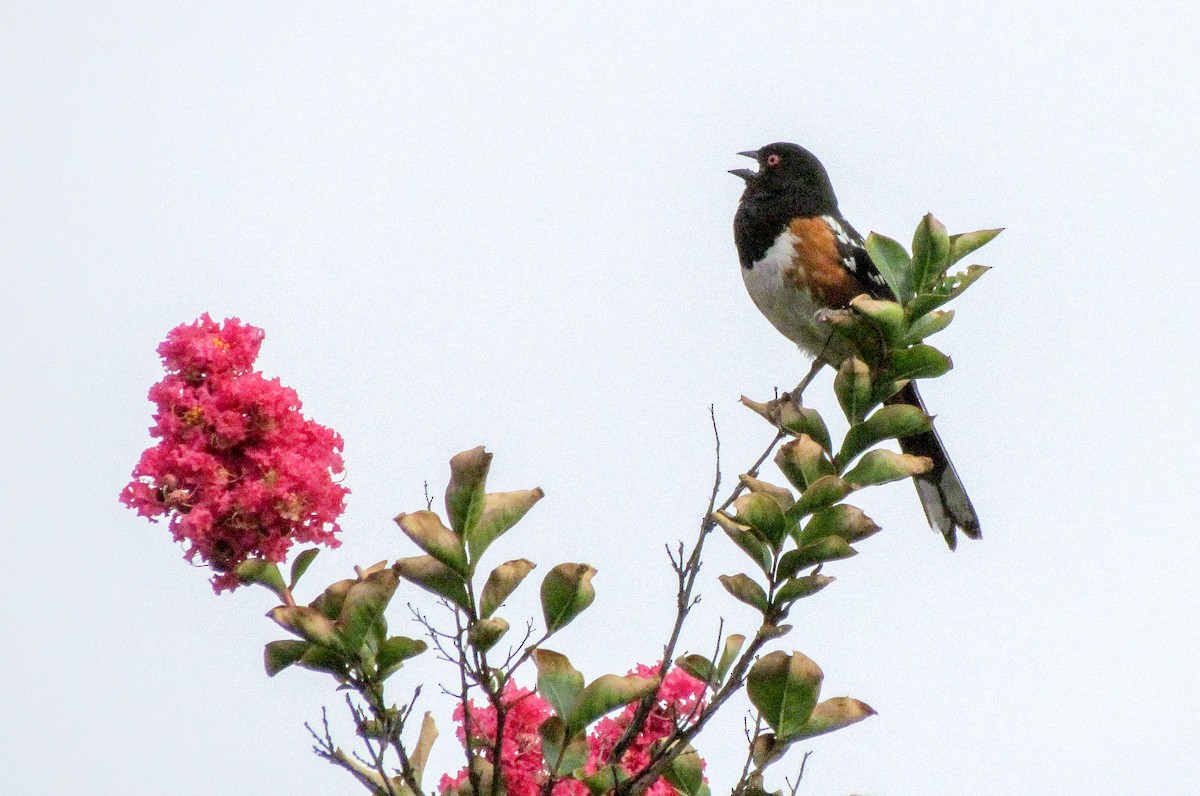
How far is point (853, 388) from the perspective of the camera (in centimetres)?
253

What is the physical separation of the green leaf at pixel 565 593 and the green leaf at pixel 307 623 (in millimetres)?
352

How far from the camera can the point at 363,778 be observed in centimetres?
211

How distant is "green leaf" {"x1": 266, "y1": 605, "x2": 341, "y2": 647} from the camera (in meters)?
2.06

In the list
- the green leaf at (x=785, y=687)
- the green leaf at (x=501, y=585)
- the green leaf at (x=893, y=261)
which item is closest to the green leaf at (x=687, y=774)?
the green leaf at (x=785, y=687)

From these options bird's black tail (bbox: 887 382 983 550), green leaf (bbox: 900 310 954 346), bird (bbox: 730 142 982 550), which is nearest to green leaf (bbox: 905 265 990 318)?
green leaf (bbox: 900 310 954 346)

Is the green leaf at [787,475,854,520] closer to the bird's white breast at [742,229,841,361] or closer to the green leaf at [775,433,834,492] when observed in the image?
the green leaf at [775,433,834,492]

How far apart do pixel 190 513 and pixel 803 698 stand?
104 cm

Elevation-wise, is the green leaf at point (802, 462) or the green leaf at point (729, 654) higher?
the green leaf at point (802, 462)

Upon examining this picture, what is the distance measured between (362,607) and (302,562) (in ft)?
0.50

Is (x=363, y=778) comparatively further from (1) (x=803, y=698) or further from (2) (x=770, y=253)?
(2) (x=770, y=253)

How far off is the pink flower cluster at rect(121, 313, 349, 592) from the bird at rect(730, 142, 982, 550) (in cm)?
276

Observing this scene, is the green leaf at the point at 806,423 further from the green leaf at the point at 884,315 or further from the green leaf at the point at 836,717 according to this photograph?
the green leaf at the point at 836,717

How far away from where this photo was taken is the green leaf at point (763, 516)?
233cm

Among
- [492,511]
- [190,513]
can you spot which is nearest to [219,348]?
[190,513]
